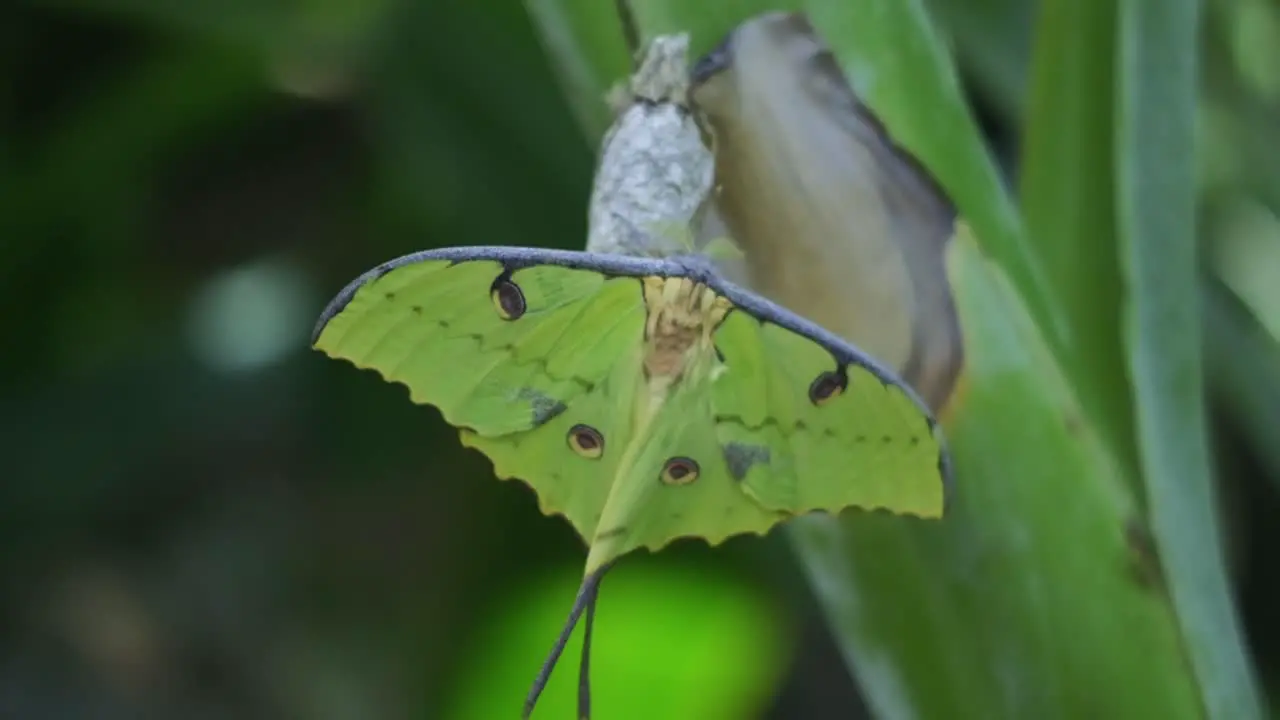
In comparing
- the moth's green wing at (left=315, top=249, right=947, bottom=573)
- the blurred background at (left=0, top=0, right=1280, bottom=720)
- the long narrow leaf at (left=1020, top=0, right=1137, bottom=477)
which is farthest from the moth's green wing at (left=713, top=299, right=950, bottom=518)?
the blurred background at (left=0, top=0, right=1280, bottom=720)

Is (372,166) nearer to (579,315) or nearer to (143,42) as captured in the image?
(143,42)

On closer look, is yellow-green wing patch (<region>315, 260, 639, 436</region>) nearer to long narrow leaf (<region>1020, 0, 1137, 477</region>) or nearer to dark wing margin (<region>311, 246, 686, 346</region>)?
dark wing margin (<region>311, 246, 686, 346</region>)

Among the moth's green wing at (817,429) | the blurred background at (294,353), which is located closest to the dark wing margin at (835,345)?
the moth's green wing at (817,429)

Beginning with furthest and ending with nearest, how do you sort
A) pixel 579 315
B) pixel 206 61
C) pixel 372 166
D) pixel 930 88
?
pixel 372 166
pixel 206 61
pixel 579 315
pixel 930 88

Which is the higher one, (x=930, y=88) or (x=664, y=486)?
(x=930, y=88)

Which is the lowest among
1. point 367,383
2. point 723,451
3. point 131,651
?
point 131,651

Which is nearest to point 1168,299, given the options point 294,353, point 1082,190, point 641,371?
point 1082,190

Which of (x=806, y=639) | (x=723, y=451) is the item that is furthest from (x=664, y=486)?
(x=806, y=639)
